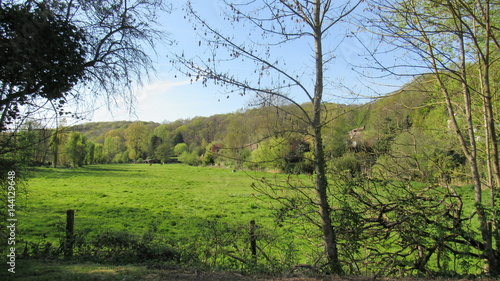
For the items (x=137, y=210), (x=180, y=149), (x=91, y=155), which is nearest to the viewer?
(x=137, y=210)

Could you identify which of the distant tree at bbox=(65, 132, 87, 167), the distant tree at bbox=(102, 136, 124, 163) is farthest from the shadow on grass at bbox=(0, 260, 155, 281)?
the distant tree at bbox=(102, 136, 124, 163)

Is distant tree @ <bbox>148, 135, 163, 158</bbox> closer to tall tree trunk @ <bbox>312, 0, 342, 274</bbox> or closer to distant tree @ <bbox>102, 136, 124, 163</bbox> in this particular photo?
distant tree @ <bbox>102, 136, 124, 163</bbox>

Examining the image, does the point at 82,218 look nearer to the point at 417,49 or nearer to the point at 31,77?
the point at 31,77

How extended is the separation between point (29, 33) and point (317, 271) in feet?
16.1

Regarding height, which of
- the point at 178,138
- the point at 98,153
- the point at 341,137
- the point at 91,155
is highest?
the point at 178,138

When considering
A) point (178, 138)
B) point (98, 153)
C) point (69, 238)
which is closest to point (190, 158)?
point (178, 138)

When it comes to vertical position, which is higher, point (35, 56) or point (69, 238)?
point (35, 56)

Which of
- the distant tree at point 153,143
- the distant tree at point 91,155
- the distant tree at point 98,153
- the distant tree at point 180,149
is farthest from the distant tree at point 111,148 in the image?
the distant tree at point 180,149

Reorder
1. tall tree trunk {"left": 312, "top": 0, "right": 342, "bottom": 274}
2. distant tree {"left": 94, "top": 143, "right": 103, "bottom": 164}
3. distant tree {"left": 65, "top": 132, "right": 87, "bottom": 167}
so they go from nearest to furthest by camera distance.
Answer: tall tree trunk {"left": 312, "top": 0, "right": 342, "bottom": 274} → distant tree {"left": 65, "top": 132, "right": 87, "bottom": 167} → distant tree {"left": 94, "top": 143, "right": 103, "bottom": 164}

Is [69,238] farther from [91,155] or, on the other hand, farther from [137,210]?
[91,155]

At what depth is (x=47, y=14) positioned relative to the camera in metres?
3.93

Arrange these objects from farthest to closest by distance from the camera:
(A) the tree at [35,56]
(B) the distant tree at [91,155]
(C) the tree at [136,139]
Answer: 1. (C) the tree at [136,139]
2. (B) the distant tree at [91,155]
3. (A) the tree at [35,56]

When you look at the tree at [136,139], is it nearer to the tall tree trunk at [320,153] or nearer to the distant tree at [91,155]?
the distant tree at [91,155]

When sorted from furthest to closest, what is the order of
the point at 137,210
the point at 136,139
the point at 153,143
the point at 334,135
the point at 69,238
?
the point at 136,139 < the point at 153,143 < the point at 137,210 < the point at 69,238 < the point at 334,135
